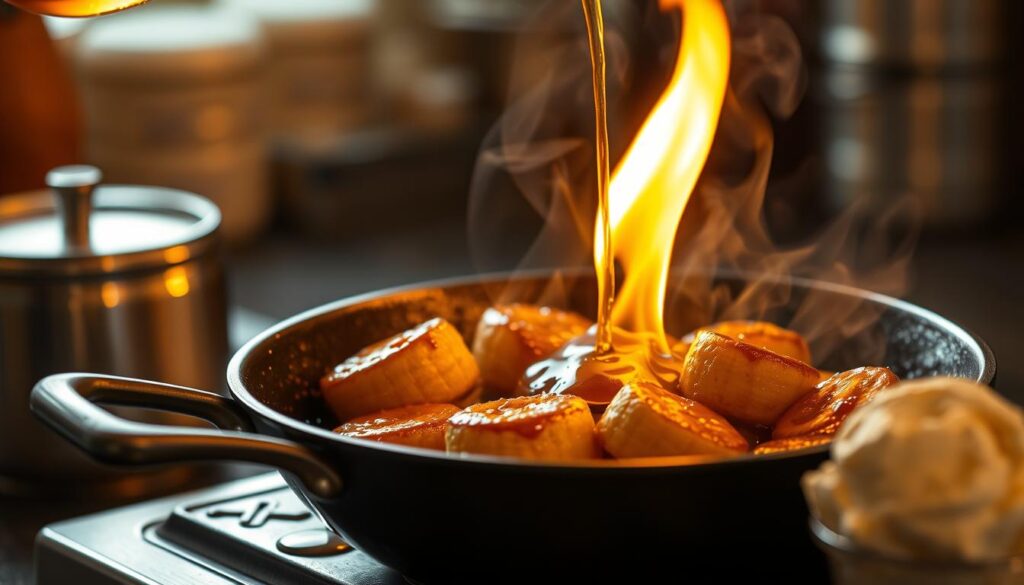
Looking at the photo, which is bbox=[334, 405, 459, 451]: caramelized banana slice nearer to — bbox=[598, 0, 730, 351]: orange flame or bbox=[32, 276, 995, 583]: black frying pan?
bbox=[32, 276, 995, 583]: black frying pan

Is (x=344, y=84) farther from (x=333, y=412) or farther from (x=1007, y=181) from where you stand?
(x=333, y=412)

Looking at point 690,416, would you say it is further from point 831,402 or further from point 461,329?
point 461,329

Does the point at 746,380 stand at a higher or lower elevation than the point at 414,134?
higher

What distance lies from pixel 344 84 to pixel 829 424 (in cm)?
314

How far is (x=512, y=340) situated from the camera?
3.78ft

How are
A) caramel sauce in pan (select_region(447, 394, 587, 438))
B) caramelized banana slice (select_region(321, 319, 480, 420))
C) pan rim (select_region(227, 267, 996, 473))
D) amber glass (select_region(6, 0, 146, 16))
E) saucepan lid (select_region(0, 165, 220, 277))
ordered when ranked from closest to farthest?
1. pan rim (select_region(227, 267, 996, 473))
2. caramel sauce in pan (select_region(447, 394, 587, 438))
3. amber glass (select_region(6, 0, 146, 16))
4. caramelized banana slice (select_region(321, 319, 480, 420))
5. saucepan lid (select_region(0, 165, 220, 277))

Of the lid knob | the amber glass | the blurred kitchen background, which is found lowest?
the blurred kitchen background

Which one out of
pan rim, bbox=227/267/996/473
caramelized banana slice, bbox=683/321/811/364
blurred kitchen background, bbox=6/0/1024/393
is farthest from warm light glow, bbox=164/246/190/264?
blurred kitchen background, bbox=6/0/1024/393

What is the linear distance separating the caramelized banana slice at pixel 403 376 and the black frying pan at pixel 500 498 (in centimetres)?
13

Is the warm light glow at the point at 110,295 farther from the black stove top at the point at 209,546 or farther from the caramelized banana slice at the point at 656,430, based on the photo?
the caramelized banana slice at the point at 656,430

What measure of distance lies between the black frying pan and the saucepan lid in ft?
1.47

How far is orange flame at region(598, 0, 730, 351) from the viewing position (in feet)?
3.97

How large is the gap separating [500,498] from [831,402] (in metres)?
0.29

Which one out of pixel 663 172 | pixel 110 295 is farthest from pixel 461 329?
pixel 110 295
